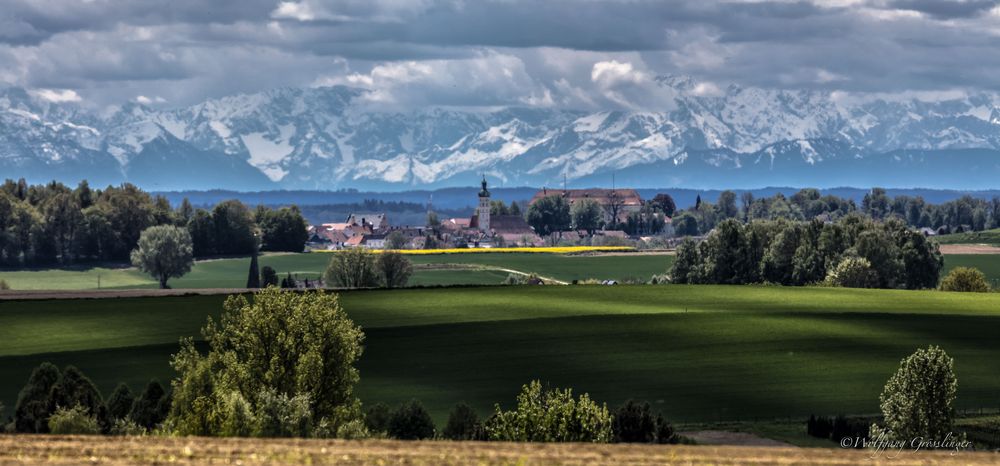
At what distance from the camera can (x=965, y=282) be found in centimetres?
14638

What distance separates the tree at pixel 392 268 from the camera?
540 ft

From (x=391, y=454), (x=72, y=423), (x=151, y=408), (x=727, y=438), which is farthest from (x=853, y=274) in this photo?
(x=391, y=454)

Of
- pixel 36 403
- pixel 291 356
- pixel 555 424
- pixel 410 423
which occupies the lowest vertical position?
pixel 410 423

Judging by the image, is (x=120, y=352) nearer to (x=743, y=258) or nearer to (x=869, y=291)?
(x=869, y=291)

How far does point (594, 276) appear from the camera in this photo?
185625 millimetres

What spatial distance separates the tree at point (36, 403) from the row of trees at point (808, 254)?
113 metres

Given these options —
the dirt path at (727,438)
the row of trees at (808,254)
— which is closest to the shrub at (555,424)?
the dirt path at (727,438)

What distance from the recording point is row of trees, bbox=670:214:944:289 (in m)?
164

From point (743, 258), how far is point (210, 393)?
127m

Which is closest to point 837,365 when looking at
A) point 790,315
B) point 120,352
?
point 790,315

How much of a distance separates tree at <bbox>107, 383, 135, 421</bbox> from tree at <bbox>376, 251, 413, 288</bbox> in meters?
104

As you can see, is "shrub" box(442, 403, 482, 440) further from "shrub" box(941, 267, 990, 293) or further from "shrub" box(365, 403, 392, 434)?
"shrub" box(941, 267, 990, 293)

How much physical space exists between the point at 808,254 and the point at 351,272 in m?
50.7

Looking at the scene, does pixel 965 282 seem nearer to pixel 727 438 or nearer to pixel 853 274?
pixel 853 274
